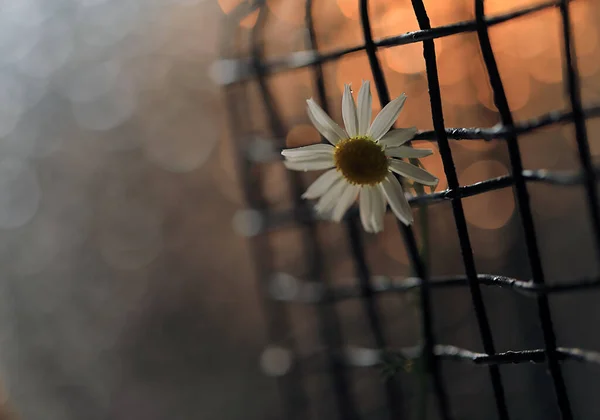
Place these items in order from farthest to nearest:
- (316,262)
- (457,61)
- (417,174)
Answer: (457,61), (316,262), (417,174)

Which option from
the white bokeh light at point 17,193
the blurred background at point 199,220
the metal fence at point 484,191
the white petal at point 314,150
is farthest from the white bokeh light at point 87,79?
the white petal at point 314,150

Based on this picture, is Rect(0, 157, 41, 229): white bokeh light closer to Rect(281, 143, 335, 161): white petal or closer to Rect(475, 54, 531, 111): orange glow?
Rect(281, 143, 335, 161): white petal

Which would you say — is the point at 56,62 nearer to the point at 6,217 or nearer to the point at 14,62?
the point at 14,62

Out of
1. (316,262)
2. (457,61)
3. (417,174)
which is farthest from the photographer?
(457,61)

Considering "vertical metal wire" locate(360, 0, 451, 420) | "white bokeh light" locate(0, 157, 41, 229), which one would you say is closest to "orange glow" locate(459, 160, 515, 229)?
"vertical metal wire" locate(360, 0, 451, 420)

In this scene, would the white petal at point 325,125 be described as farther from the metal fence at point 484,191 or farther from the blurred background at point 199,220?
the blurred background at point 199,220

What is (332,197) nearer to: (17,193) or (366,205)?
(366,205)

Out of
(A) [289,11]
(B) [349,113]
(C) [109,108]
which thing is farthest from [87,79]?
(B) [349,113]
